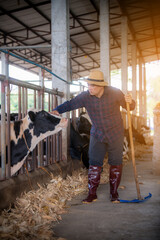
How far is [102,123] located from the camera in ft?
12.0

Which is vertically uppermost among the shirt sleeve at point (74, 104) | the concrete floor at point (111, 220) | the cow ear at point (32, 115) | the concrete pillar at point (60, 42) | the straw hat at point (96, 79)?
the concrete pillar at point (60, 42)

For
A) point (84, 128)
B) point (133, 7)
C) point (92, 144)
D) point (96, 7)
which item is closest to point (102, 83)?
point (92, 144)

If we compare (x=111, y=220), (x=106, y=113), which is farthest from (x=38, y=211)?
(x=106, y=113)

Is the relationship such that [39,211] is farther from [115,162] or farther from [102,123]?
[102,123]

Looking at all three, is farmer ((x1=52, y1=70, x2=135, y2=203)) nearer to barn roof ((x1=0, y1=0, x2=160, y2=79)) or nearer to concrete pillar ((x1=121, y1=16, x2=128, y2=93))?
barn roof ((x1=0, y1=0, x2=160, y2=79))

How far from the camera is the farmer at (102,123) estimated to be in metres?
3.65

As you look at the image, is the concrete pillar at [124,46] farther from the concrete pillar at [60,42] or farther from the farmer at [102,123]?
the farmer at [102,123]

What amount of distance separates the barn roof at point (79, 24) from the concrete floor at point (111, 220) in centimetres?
946

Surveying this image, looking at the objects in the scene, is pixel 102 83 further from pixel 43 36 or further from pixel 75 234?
pixel 43 36

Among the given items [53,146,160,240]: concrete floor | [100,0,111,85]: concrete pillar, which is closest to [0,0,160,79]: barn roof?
[100,0,111,85]: concrete pillar

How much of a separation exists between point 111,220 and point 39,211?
0.79 meters

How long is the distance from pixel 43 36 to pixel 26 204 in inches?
528

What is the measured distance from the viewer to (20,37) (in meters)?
15.1

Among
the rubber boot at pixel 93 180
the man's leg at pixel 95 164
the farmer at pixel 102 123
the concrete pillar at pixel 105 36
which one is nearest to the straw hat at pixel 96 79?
the farmer at pixel 102 123
